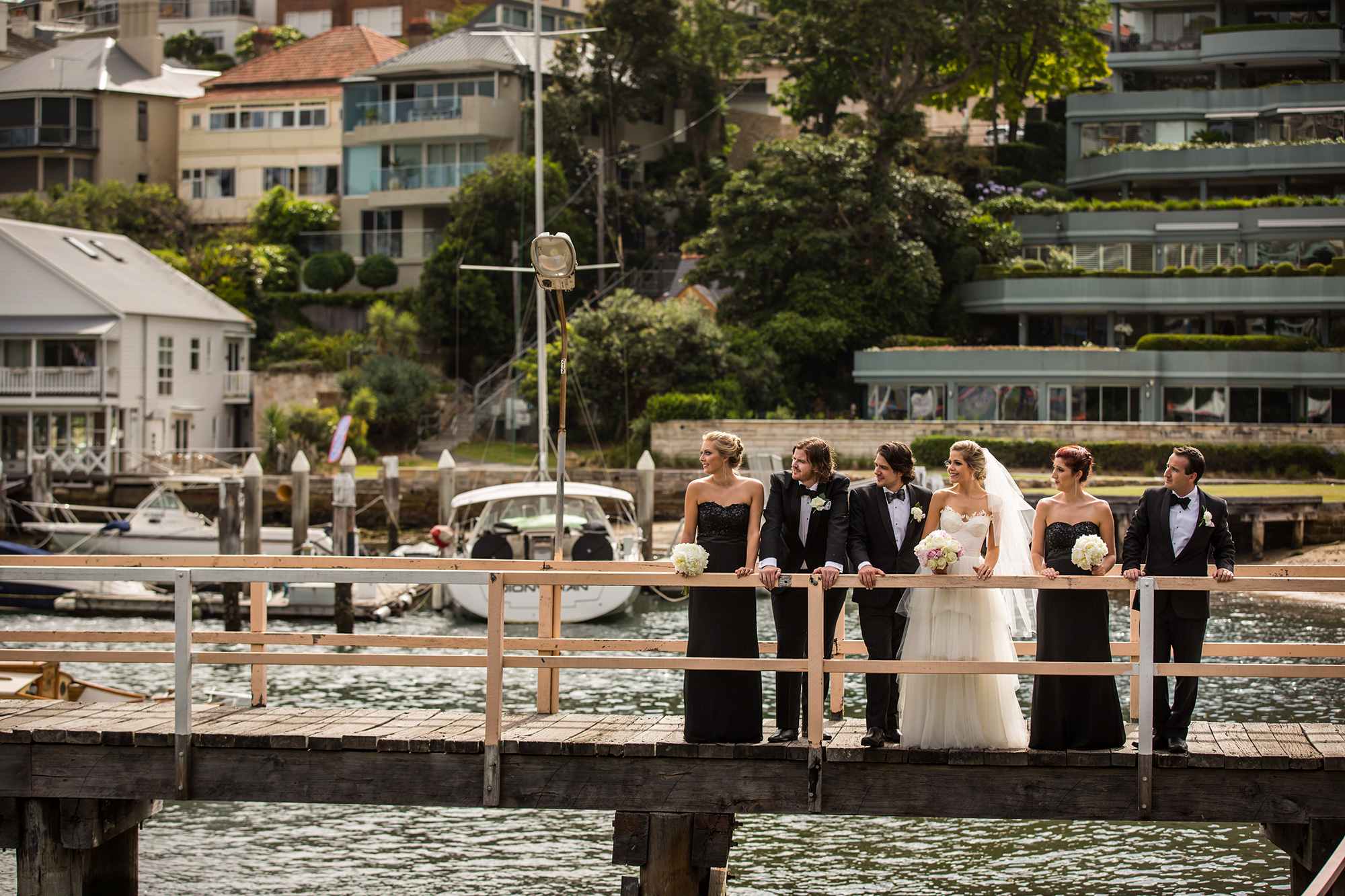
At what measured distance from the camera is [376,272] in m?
53.1

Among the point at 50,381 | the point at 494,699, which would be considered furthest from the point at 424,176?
the point at 494,699

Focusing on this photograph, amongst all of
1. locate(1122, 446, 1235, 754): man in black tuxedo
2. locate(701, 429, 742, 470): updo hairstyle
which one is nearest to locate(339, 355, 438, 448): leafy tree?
locate(701, 429, 742, 470): updo hairstyle

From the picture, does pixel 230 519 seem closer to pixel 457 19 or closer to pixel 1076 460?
pixel 1076 460

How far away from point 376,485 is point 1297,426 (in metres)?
25.1

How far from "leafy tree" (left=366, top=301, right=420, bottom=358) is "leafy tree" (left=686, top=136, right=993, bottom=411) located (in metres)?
10.3

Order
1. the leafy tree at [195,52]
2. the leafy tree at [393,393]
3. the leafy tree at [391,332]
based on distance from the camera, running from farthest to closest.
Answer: the leafy tree at [195,52]
the leafy tree at [391,332]
the leafy tree at [393,393]

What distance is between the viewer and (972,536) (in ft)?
28.0

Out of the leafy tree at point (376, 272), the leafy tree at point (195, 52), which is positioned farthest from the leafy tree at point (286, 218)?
the leafy tree at point (195, 52)

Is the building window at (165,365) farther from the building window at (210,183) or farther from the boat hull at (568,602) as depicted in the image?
the boat hull at (568,602)

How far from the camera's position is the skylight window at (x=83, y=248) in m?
46.0

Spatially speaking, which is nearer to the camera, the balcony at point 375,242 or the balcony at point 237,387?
the balcony at point 237,387

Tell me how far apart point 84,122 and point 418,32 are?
1908 cm

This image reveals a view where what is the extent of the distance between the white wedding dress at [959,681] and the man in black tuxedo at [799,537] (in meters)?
0.54

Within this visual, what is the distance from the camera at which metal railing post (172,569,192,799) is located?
323 inches
